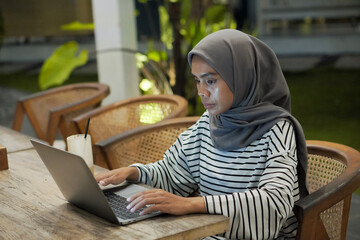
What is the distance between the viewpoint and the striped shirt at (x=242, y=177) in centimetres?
162

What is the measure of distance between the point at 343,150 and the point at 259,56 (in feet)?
1.60

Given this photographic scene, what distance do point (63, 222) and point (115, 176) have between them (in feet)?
0.97

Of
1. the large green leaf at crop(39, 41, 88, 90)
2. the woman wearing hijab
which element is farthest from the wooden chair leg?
the woman wearing hijab

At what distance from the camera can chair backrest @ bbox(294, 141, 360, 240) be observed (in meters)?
1.70

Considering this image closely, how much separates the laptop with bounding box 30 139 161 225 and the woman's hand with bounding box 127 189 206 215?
0.08 feet

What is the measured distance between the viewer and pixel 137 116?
3146 millimetres

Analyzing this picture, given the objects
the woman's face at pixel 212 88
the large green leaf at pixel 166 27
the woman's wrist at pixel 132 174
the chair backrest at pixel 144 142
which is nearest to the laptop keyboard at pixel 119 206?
the woman's wrist at pixel 132 174

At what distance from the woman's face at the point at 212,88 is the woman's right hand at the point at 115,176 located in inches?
12.7

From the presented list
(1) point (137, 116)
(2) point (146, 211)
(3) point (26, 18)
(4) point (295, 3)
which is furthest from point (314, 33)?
(2) point (146, 211)

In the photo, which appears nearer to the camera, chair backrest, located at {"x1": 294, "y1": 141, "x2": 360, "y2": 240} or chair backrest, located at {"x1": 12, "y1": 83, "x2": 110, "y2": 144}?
chair backrest, located at {"x1": 294, "y1": 141, "x2": 360, "y2": 240}

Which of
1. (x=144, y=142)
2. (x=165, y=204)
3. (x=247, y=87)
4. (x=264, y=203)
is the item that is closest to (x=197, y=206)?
(x=165, y=204)

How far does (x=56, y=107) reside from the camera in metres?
3.46

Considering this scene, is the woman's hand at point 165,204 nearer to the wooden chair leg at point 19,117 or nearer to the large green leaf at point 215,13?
the wooden chair leg at point 19,117

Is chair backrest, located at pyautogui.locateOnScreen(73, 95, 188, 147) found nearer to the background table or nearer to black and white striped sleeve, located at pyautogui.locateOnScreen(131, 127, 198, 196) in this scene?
the background table
